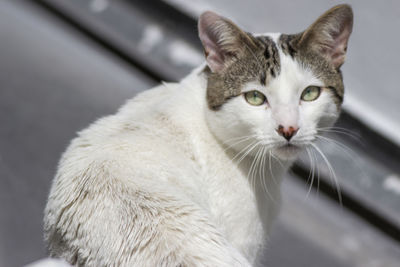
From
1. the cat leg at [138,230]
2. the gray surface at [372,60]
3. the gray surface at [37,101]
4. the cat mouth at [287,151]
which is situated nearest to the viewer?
the cat leg at [138,230]

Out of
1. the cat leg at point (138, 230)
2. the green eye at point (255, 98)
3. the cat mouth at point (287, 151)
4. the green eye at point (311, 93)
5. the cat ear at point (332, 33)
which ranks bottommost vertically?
the cat leg at point (138, 230)

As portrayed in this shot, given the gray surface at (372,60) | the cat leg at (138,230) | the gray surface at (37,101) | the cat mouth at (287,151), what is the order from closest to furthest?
the cat leg at (138,230), the cat mouth at (287,151), the gray surface at (37,101), the gray surface at (372,60)

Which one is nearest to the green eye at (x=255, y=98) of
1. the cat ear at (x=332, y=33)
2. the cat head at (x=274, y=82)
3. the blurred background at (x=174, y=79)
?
the cat head at (x=274, y=82)

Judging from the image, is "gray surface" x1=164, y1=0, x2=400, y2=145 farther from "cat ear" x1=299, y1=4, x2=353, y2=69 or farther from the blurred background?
"cat ear" x1=299, y1=4, x2=353, y2=69

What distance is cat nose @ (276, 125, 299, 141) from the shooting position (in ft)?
2.32

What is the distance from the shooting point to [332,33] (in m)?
0.79

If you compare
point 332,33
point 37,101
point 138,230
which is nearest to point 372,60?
point 332,33

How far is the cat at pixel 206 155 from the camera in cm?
63

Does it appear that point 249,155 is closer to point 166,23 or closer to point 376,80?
point 376,80

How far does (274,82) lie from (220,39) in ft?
0.39

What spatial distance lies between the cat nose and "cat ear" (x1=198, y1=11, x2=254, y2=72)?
15 centimetres

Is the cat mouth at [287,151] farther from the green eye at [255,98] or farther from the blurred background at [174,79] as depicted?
the blurred background at [174,79]

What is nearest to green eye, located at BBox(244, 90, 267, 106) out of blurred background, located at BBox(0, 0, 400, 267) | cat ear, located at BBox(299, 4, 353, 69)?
cat ear, located at BBox(299, 4, 353, 69)

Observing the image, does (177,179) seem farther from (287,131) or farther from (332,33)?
(332,33)
